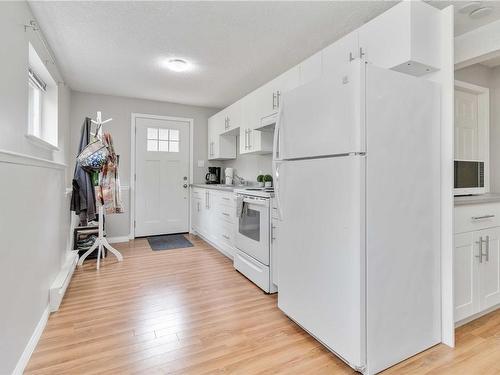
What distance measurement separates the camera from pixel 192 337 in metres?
1.78

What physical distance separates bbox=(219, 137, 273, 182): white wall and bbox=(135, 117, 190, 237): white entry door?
94cm

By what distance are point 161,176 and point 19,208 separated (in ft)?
10.8

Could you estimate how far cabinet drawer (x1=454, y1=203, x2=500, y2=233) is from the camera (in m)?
1.83

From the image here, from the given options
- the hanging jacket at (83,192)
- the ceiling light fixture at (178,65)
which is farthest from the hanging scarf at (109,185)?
the ceiling light fixture at (178,65)

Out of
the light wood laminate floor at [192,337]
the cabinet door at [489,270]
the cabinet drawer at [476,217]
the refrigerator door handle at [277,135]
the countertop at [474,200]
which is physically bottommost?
the light wood laminate floor at [192,337]

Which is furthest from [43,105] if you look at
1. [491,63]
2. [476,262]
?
[491,63]

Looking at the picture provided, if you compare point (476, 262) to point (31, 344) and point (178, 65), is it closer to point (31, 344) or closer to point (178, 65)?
point (31, 344)

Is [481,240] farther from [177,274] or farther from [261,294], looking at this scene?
[177,274]

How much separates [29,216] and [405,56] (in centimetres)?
249

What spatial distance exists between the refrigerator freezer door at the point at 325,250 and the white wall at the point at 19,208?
5.07 feet

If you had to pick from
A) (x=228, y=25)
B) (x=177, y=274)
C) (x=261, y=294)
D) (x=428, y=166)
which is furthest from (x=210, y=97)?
(x=428, y=166)

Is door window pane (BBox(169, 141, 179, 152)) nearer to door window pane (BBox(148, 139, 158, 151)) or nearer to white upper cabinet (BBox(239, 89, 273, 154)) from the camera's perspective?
door window pane (BBox(148, 139, 158, 151))

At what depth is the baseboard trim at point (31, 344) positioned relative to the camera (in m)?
1.42

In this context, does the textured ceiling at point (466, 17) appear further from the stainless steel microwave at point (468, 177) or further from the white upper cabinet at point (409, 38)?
the stainless steel microwave at point (468, 177)
